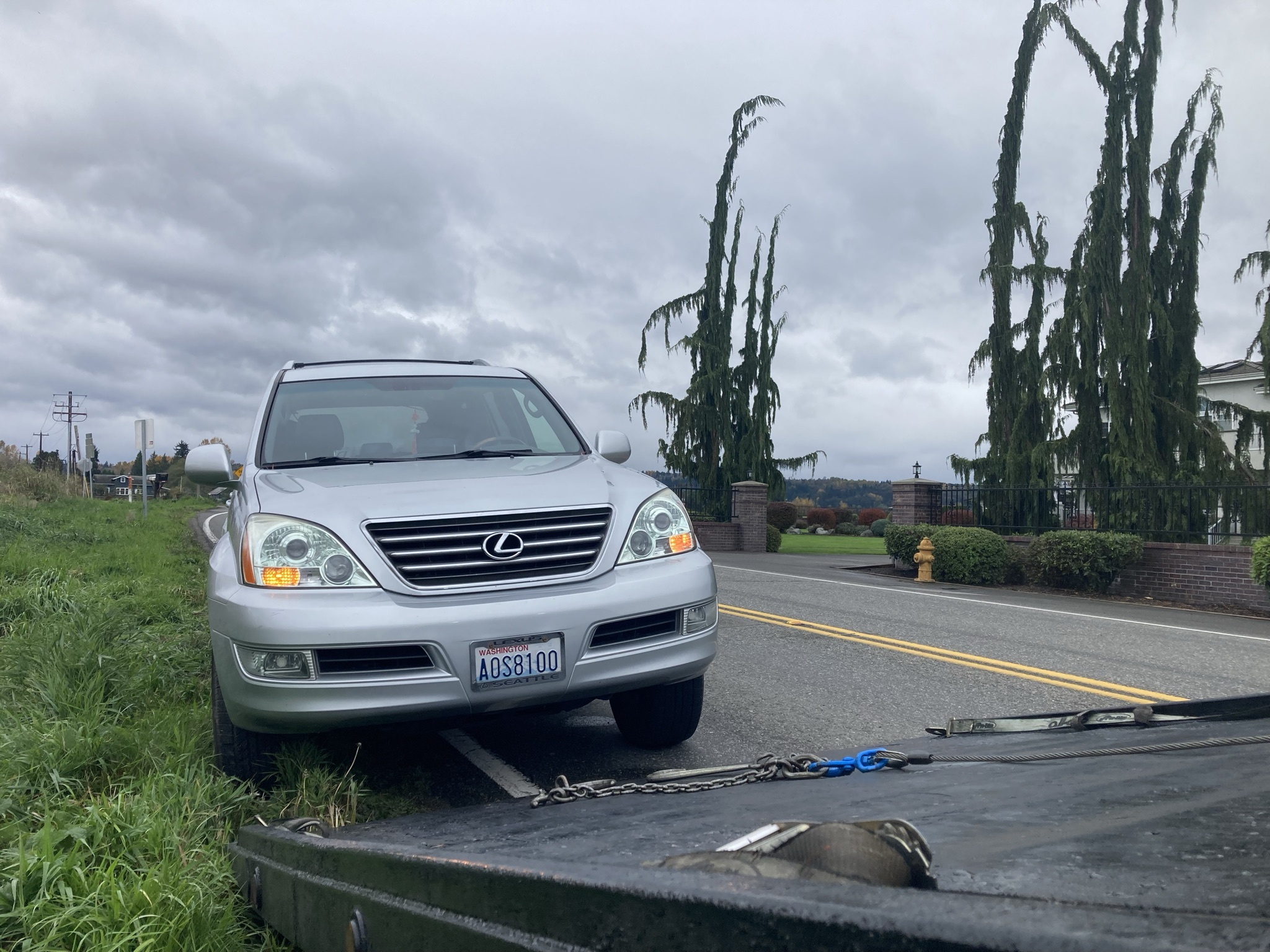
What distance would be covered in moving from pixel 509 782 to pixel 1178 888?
117 inches

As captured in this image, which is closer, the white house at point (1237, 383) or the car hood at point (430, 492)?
the car hood at point (430, 492)

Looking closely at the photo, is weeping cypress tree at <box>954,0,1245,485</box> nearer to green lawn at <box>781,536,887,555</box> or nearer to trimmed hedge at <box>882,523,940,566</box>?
trimmed hedge at <box>882,523,940,566</box>

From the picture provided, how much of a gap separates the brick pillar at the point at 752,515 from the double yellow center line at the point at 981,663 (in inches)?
678

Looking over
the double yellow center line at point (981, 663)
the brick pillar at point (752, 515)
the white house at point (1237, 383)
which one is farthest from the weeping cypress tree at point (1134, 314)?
the white house at point (1237, 383)

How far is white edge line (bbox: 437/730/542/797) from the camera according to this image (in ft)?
11.7

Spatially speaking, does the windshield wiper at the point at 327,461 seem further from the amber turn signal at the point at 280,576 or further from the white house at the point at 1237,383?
the white house at the point at 1237,383

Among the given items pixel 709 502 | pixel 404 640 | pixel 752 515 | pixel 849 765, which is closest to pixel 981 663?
pixel 849 765

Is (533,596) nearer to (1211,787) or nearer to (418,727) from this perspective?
(418,727)

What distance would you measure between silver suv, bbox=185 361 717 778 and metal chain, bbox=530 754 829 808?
26.9 inches

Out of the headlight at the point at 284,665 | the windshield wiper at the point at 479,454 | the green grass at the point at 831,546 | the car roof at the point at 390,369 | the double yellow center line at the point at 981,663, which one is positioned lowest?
the green grass at the point at 831,546

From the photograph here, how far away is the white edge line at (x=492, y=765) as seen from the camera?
140 inches

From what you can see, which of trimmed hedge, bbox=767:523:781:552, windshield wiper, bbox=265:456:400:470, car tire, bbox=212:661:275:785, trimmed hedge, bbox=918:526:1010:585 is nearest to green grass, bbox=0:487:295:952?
car tire, bbox=212:661:275:785

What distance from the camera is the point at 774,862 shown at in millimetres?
1214

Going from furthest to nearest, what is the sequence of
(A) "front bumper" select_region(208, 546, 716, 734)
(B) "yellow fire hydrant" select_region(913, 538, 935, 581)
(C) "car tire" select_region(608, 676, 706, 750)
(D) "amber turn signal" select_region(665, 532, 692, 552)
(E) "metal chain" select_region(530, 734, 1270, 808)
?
(B) "yellow fire hydrant" select_region(913, 538, 935, 581) < (C) "car tire" select_region(608, 676, 706, 750) < (D) "amber turn signal" select_region(665, 532, 692, 552) < (A) "front bumper" select_region(208, 546, 716, 734) < (E) "metal chain" select_region(530, 734, 1270, 808)
